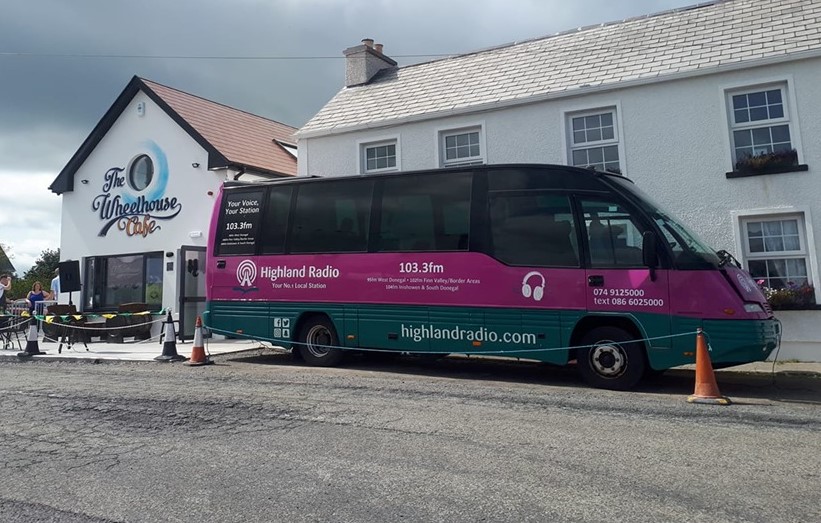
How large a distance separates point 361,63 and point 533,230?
1052 cm

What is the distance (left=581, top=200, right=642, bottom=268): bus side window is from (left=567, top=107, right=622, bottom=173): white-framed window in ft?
14.4

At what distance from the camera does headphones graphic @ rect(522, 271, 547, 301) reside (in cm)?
829

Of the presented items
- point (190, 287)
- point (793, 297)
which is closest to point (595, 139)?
point (793, 297)

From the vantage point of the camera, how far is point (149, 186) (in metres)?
16.9

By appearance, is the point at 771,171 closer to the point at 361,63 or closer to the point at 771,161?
the point at 771,161

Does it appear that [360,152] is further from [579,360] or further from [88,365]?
[579,360]

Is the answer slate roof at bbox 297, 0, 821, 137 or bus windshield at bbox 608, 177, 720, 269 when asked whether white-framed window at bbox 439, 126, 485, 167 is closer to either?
slate roof at bbox 297, 0, 821, 137

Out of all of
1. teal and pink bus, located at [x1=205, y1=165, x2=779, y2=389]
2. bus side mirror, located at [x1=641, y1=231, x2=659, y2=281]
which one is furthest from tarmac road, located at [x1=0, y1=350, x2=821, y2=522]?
bus side mirror, located at [x1=641, y1=231, x2=659, y2=281]

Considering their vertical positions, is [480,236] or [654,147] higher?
[654,147]

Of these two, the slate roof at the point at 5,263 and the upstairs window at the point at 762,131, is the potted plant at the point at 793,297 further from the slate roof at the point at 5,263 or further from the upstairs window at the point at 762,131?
the slate roof at the point at 5,263

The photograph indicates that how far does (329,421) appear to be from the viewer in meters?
5.91

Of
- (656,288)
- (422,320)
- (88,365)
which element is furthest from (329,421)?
(88,365)

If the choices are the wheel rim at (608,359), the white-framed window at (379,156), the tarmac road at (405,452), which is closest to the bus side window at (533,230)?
the wheel rim at (608,359)

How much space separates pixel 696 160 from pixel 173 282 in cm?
1269
